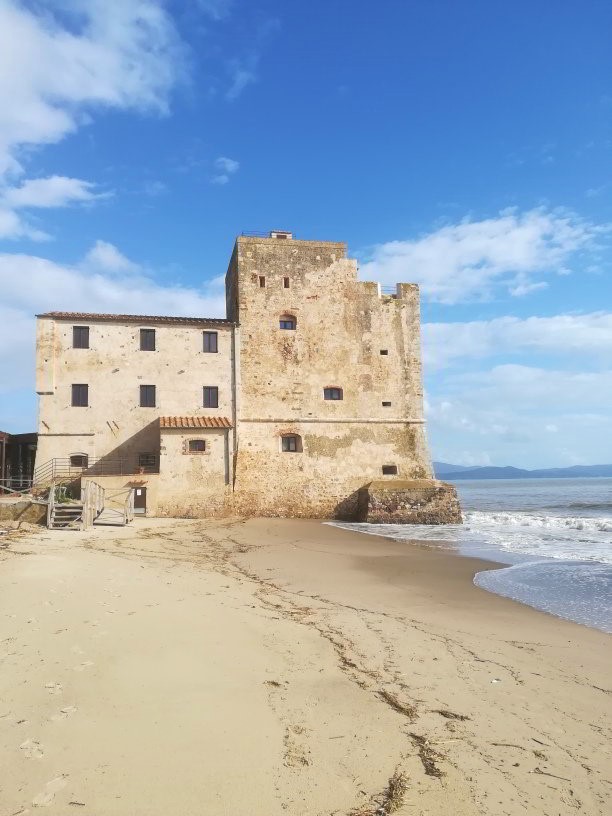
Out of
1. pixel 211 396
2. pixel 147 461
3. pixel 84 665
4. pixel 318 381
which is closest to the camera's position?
pixel 84 665

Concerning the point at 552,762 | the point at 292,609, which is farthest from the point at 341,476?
the point at 552,762

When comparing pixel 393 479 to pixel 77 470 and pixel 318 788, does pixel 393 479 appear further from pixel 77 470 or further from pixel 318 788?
pixel 318 788

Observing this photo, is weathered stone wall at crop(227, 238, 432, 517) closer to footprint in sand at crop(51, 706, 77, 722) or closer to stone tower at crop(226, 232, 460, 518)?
stone tower at crop(226, 232, 460, 518)

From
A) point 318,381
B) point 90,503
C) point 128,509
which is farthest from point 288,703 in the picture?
point 318,381

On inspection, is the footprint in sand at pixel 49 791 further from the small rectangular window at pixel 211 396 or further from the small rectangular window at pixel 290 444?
the small rectangular window at pixel 290 444

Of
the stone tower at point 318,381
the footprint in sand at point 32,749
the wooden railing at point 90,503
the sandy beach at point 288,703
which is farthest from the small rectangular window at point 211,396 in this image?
the footprint in sand at point 32,749

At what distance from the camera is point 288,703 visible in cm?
475

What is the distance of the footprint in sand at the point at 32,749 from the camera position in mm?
3650

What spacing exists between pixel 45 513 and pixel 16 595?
36.1ft

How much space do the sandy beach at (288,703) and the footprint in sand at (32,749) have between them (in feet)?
0.06

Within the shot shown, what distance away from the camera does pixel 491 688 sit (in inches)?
214

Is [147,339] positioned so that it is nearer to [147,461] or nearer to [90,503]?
[147,461]

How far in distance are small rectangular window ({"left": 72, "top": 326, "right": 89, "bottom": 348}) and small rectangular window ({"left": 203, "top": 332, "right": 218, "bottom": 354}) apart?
17.9ft

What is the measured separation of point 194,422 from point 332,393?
725 cm
